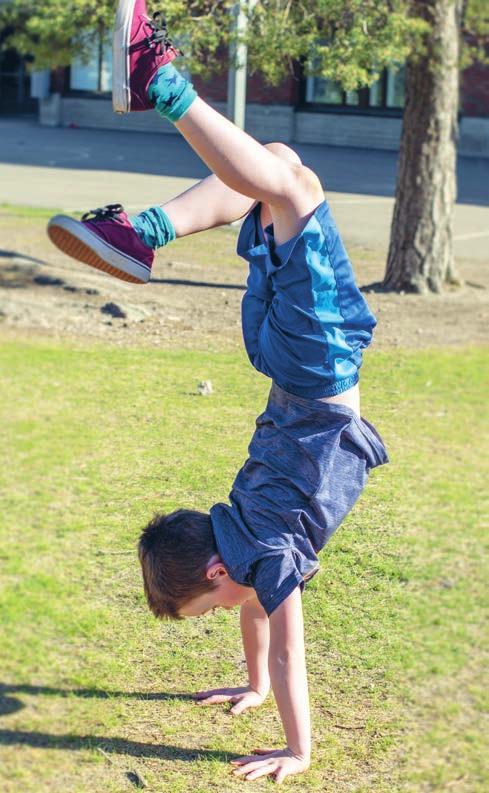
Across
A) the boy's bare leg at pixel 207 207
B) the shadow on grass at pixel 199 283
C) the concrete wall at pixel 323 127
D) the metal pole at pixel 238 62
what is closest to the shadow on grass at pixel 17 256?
the shadow on grass at pixel 199 283

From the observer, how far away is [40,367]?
7.66 m

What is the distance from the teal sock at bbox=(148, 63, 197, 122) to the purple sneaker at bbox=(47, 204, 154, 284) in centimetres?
58

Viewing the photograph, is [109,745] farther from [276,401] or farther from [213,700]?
[276,401]

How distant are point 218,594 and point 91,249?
1101mm

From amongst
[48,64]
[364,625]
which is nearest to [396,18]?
[48,64]

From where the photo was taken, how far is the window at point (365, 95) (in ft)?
87.4

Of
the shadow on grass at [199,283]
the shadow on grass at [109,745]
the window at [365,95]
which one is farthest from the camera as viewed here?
the window at [365,95]

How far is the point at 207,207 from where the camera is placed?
3.65 meters

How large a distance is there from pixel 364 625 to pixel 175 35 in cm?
557

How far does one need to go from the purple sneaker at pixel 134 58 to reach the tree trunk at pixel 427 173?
7361mm

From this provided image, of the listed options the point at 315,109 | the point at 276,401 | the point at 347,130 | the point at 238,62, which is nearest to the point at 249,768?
the point at 276,401

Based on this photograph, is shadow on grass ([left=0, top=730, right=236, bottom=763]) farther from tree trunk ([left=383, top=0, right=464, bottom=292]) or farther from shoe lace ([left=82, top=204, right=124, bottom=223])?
tree trunk ([left=383, top=0, right=464, bottom=292])

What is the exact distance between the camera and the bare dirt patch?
8.80m

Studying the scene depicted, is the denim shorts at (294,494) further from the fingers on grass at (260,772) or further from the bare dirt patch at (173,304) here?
the bare dirt patch at (173,304)
